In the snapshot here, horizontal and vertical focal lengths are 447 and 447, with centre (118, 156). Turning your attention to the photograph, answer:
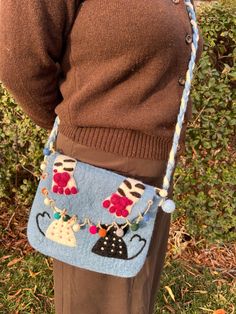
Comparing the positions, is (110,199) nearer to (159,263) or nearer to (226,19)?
(159,263)

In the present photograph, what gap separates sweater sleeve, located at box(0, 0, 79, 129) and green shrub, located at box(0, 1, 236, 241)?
1.34m

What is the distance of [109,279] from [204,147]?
146 centimetres

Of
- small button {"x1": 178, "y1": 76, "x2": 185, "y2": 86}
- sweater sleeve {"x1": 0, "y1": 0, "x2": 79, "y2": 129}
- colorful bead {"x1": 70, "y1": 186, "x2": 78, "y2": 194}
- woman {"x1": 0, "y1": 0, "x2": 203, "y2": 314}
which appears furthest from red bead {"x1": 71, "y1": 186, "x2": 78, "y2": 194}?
small button {"x1": 178, "y1": 76, "x2": 185, "y2": 86}

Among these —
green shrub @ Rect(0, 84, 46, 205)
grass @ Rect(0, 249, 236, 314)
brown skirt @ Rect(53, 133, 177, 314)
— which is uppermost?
brown skirt @ Rect(53, 133, 177, 314)

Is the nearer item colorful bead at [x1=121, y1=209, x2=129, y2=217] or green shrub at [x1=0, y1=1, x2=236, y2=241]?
colorful bead at [x1=121, y1=209, x2=129, y2=217]

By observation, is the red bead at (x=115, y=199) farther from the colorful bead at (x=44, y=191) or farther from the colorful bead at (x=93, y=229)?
the colorful bead at (x=44, y=191)

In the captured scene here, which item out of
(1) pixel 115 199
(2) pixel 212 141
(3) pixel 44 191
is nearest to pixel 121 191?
(1) pixel 115 199

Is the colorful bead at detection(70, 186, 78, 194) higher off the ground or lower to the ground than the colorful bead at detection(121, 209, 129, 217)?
higher

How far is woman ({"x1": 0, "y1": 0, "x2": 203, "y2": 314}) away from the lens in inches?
48.3

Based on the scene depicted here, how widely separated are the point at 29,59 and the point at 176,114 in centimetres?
48

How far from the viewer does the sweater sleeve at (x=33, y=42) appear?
119cm

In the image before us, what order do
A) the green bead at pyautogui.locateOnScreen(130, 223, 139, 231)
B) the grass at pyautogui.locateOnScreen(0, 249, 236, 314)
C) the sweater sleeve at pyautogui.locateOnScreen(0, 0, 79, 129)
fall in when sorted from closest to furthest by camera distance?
the sweater sleeve at pyautogui.locateOnScreen(0, 0, 79, 129)
the green bead at pyautogui.locateOnScreen(130, 223, 139, 231)
the grass at pyautogui.locateOnScreen(0, 249, 236, 314)

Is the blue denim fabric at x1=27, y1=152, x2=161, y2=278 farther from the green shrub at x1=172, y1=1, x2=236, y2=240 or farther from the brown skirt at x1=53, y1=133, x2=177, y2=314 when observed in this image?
the green shrub at x1=172, y1=1, x2=236, y2=240

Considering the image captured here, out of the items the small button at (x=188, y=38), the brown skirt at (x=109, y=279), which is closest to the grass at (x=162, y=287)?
the brown skirt at (x=109, y=279)
